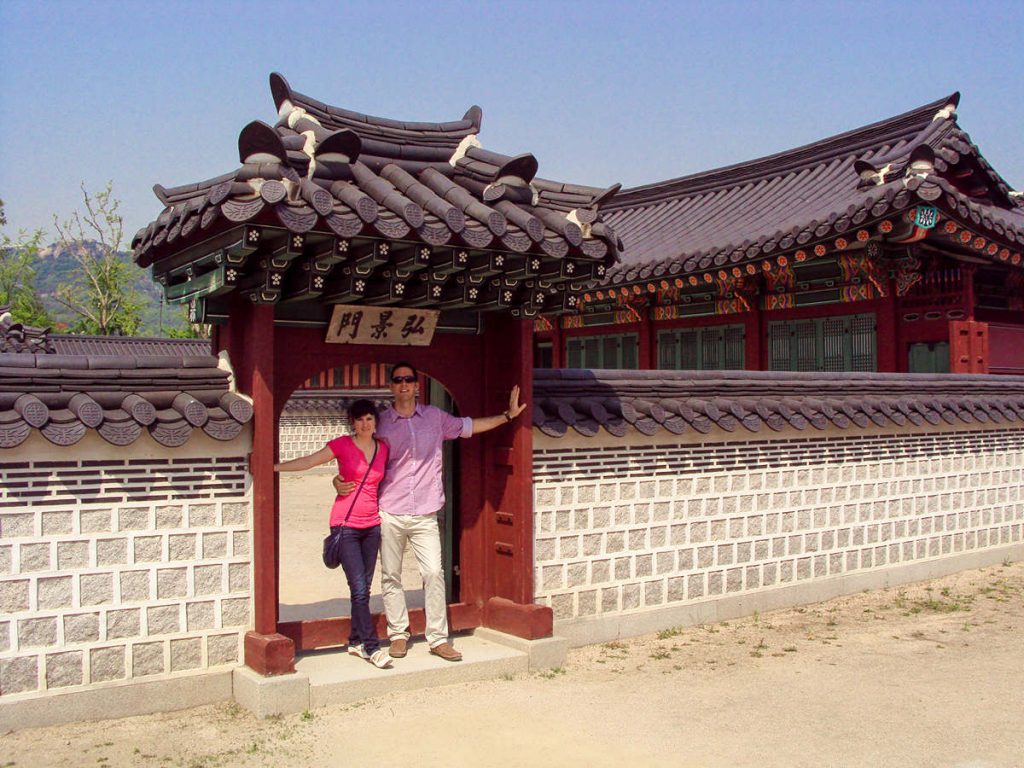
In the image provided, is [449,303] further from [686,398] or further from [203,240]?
[686,398]

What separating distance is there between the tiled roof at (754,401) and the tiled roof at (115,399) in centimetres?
251

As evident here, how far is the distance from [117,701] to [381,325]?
119 inches

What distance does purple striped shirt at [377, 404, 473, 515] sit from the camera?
23.3 feet

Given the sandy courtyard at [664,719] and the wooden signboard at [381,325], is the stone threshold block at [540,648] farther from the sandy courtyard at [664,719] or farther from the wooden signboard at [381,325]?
the wooden signboard at [381,325]

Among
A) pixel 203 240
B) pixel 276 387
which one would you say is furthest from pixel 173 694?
pixel 203 240

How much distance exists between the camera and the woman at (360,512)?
6879 mm

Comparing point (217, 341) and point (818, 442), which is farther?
point (818, 442)

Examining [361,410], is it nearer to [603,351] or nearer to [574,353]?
[603,351]

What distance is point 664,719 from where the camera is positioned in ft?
20.8

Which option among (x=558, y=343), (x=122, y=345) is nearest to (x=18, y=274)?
(x=122, y=345)

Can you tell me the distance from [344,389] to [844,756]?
2522 centimetres

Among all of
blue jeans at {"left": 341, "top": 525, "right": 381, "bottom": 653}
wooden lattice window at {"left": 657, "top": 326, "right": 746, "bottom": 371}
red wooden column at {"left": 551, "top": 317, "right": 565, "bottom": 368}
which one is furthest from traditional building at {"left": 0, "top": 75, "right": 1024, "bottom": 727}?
red wooden column at {"left": 551, "top": 317, "right": 565, "bottom": 368}

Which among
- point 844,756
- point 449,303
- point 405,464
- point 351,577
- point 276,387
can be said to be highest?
point 449,303

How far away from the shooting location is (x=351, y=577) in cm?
690
